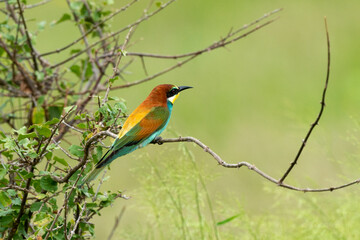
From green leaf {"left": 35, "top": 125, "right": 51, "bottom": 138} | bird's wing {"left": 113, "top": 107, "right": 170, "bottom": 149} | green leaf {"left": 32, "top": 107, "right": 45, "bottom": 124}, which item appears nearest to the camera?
green leaf {"left": 35, "top": 125, "right": 51, "bottom": 138}

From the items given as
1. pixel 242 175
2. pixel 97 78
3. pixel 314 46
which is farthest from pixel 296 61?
pixel 97 78

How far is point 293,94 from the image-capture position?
292 inches

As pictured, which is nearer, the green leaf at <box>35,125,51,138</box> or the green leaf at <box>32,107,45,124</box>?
the green leaf at <box>35,125,51,138</box>

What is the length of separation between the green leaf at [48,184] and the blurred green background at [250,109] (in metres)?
0.77

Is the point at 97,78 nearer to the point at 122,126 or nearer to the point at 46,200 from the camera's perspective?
the point at 122,126

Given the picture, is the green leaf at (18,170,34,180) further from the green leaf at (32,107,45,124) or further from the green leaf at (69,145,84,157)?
the green leaf at (32,107,45,124)

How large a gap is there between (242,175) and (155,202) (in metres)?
2.41

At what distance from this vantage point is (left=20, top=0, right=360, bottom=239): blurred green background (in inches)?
149

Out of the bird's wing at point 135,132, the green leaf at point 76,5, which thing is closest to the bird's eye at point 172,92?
the bird's wing at point 135,132

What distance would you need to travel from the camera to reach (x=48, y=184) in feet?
8.79

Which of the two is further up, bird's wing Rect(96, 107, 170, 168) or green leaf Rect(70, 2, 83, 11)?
green leaf Rect(70, 2, 83, 11)

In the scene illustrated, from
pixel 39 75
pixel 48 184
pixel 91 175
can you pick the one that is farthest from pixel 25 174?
pixel 39 75

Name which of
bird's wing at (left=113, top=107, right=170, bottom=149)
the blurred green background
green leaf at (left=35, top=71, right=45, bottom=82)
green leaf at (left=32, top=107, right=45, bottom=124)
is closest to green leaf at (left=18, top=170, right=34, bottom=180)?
bird's wing at (left=113, top=107, right=170, bottom=149)

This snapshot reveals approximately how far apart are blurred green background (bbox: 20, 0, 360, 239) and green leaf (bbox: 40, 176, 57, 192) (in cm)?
77
